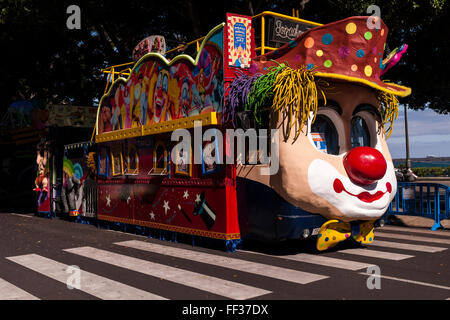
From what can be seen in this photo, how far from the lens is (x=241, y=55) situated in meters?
8.89

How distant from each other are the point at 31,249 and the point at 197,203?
11.9 feet

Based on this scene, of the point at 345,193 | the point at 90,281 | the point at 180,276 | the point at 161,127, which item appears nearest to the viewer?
the point at 90,281

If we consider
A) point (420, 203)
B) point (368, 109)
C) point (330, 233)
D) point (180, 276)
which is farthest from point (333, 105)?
point (420, 203)

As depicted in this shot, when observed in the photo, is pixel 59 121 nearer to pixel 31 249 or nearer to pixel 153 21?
pixel 153 21

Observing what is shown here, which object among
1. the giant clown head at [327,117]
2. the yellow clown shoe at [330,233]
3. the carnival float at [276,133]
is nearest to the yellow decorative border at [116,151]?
the carnival float at [276,133]

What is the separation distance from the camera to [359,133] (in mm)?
9117

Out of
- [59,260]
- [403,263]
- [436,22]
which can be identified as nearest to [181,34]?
[436,22]

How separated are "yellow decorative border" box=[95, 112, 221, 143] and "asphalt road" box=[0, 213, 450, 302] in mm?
2570

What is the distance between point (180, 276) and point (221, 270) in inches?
28.8

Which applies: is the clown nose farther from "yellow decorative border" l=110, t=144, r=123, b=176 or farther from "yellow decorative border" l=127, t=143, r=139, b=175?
"yellow decorative border" l=110, t=144, r=123, b=176

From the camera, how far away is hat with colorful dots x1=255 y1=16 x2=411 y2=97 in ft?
26.6

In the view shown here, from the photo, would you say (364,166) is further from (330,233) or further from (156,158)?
(156,158)

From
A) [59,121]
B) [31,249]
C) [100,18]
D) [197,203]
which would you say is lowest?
[31,249]

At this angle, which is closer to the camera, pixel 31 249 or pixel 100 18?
pixel 31 249
